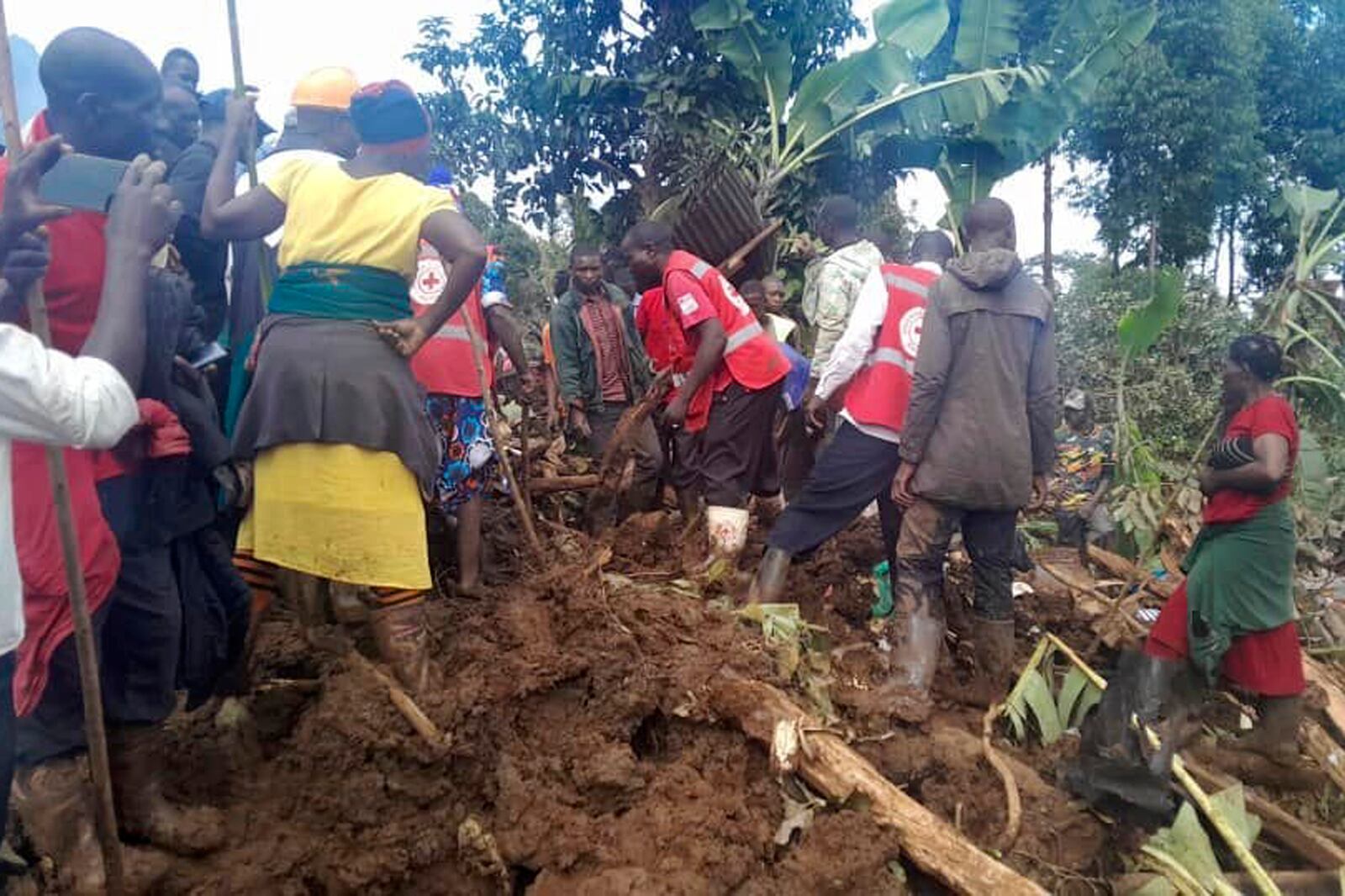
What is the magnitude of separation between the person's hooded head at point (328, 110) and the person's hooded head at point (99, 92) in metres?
1.16

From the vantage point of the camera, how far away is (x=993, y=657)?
3.78 metres

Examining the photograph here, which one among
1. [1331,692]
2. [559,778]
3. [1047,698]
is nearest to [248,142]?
A: [559,778]

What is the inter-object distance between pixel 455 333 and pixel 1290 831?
3.48m

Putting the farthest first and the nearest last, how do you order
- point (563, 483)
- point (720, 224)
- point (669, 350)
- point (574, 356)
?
point (720, 224) → point (574, 356) → point (563, 483) → point (669, 350)

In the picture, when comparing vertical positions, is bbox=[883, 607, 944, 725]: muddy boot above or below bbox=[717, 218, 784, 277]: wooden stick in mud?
below

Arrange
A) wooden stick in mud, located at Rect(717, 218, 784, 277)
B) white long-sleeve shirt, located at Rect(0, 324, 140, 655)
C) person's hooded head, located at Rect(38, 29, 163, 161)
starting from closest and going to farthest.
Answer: white long-sleeve shirt, located at Rect(0, 324, 140, 655)
person's hooded head, located at Rect(38, 29, 163, 161)
wooden stick in mud, located at Rect(717, 218, 784, 277)

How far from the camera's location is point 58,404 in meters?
1.59

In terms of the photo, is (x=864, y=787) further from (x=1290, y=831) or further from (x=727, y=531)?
(x=727, y=531)

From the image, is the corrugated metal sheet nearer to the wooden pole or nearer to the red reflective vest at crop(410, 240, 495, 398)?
the red reflective vest at crop(410, 240, 495, 398)

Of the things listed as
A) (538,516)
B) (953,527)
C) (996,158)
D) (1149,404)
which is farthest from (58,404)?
(1149,404)

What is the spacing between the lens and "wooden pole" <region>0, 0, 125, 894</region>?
1744mm

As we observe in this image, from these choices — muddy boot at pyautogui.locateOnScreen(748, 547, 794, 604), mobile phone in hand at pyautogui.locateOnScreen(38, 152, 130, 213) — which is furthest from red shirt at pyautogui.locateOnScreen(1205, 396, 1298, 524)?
mobile phone in hand at pyautogui.locateOnScreen(38, 152, 130, 213)

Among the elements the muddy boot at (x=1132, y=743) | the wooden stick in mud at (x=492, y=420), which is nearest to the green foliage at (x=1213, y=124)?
the muddy boot at (x=1132, y=743)

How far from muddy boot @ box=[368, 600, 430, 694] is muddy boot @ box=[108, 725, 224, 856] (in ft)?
2.19
